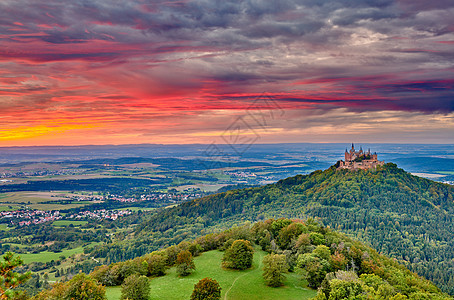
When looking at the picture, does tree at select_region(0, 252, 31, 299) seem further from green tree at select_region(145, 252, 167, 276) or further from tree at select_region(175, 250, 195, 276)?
green tree at select_region(145, 252, 167, 276)

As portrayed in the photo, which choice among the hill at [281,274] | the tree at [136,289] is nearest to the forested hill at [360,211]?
the hill at [281,274]

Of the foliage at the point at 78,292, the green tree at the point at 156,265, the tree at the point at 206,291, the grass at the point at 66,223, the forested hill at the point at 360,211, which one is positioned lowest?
the grass at the point at 66,223

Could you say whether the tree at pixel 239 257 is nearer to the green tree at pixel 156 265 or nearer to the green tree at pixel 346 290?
the green tree at pixel 156 265

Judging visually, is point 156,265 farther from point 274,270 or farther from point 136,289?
point 274,270

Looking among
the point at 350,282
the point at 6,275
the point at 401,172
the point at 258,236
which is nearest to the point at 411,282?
the point at 350,282

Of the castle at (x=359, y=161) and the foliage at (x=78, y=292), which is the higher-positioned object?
the castle at (x=359, y=161)

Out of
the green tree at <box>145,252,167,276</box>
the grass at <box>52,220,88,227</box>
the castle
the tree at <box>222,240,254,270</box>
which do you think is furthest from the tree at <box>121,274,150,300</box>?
the grass at <box>52,220,88,227</box>
